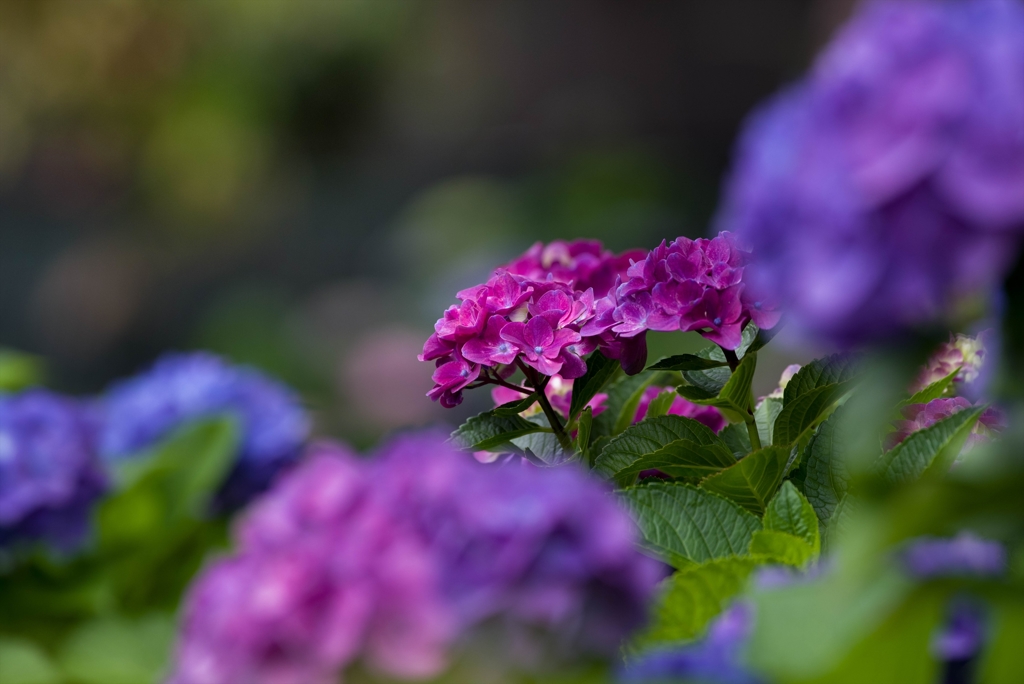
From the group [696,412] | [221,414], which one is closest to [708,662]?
[696,412]

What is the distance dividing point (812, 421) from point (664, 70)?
5.15 meters

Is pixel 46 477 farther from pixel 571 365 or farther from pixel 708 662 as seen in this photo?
pixel 708 662

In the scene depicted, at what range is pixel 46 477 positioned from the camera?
3.36ft

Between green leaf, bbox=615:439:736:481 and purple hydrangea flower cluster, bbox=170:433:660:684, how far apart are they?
20 cm

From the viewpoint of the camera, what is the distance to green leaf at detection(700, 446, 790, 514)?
1.86ft

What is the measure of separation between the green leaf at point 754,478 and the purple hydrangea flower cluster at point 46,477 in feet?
2.22

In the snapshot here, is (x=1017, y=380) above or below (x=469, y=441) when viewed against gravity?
below

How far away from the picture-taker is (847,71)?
359 millimetres

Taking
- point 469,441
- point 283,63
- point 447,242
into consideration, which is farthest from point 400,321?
point 469,441

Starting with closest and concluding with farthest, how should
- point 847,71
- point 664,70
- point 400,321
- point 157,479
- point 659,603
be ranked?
1. point 847,71
2. point 659,603
3. point 157,479
4. point 400,321
5. point 664,70

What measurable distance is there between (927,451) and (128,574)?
2.48 feet

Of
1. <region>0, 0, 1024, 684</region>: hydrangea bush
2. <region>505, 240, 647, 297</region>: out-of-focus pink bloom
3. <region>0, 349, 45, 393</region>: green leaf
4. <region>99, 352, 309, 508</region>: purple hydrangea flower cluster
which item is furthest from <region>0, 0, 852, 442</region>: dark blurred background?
<region>0, 0, 1024, 684</region>: hydrangea bush

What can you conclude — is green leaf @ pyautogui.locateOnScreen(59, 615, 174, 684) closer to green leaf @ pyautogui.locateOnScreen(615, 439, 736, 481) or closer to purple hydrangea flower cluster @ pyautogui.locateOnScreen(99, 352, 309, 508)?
purple hydrangea flower cluster @ pyautogui.locateOnScreen(99, 352, 309, 508)

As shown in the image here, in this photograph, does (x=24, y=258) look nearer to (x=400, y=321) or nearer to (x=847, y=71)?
(x=400, y=321)
